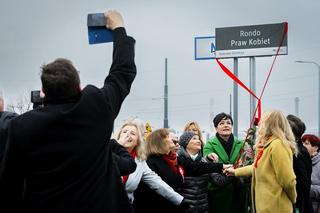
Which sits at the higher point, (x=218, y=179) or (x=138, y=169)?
(x=138, y=169)

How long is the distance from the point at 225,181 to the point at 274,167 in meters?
1.48

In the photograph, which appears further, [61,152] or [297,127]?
[297,127]

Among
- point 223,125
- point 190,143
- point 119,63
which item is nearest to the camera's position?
point 119,63

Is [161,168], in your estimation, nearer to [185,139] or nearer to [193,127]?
[185,139]

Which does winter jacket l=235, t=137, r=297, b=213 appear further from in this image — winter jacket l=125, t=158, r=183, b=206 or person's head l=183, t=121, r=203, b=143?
person's head l=183, t=121, r=203, b=143

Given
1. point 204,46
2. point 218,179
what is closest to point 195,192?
point 218,179

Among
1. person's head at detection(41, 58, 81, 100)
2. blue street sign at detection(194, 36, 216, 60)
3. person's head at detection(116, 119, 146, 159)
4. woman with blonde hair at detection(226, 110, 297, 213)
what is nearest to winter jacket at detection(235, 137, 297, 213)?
woman with blonde hair at detection(226, 110, 297, 213)

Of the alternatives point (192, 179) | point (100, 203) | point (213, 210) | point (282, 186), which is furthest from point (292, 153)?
point (100, 203)

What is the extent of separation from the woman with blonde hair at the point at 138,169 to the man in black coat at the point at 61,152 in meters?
2.09

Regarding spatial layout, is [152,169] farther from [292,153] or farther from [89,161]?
[89,161]

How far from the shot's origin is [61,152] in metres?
2.34

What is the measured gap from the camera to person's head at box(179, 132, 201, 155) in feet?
20.4

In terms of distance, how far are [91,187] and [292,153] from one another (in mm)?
3098

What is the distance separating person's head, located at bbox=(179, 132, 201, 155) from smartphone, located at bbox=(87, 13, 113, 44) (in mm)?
3499
